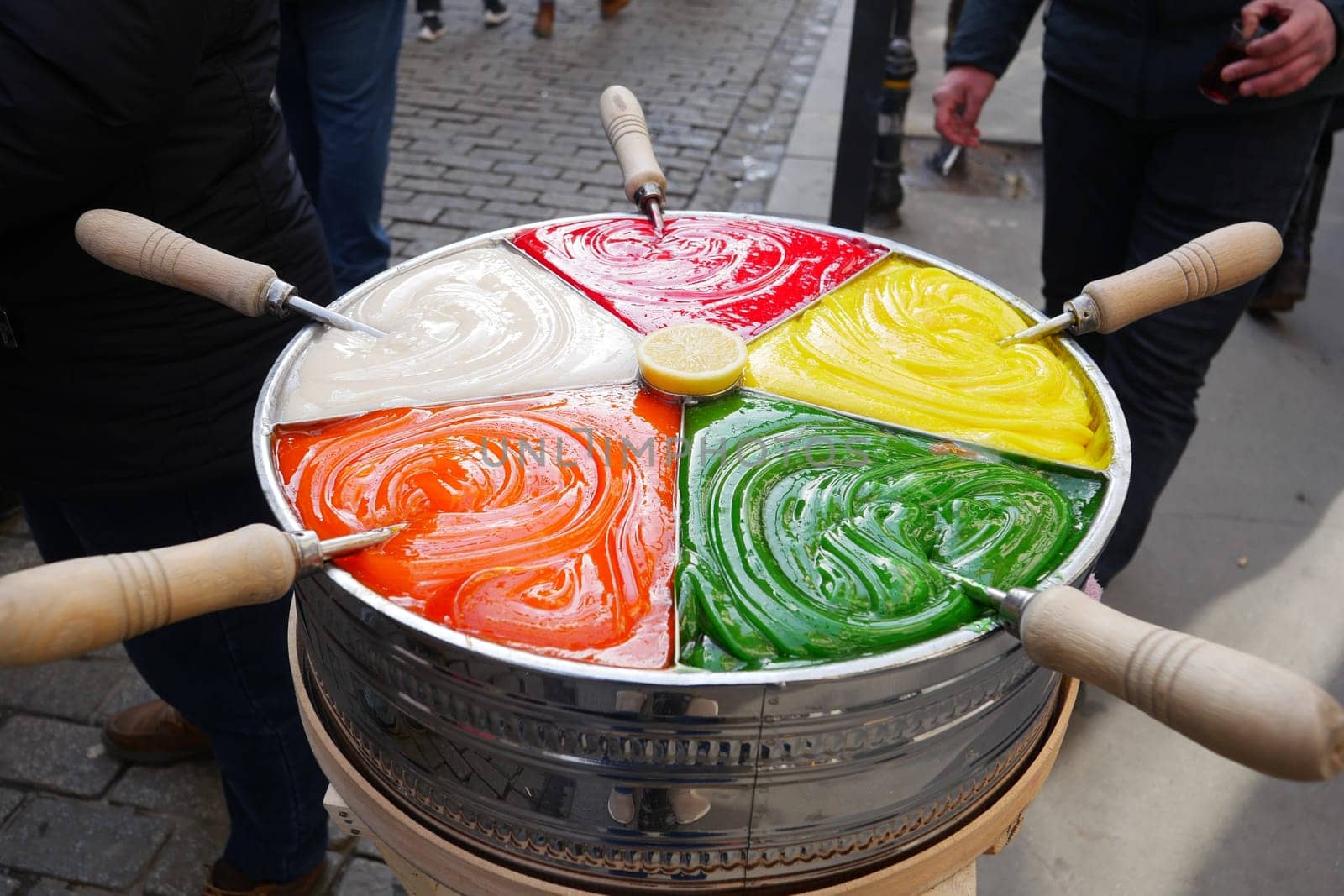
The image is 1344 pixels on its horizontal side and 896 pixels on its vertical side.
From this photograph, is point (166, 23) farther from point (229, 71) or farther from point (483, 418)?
point (483, 418)

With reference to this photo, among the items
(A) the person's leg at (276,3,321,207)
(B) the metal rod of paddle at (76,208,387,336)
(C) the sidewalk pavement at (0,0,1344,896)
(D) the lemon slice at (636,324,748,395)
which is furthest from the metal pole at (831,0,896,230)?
(B) the metal rod of paddle at (76,208,387,336)

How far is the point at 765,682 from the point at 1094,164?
2.27 metres

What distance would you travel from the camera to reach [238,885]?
7.89 ft

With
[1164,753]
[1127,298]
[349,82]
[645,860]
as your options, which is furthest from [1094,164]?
[349,82]

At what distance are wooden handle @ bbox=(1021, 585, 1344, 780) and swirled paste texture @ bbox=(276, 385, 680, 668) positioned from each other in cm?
45

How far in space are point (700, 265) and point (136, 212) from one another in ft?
3.28

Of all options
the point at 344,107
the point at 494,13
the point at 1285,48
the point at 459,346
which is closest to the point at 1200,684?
the point at 459,346

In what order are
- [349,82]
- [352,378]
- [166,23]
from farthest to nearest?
[349,82] → [352,378] → [166,23]

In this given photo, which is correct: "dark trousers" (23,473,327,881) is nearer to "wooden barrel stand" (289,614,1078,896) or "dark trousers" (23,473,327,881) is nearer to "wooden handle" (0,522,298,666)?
"wooden barrel stand" (289,614,1078,896)

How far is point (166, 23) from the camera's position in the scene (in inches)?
60.0

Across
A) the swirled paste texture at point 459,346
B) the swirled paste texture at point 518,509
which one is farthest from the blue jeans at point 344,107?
the swirled paste texture at point 518,509

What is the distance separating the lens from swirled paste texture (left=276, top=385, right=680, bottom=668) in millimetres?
1249

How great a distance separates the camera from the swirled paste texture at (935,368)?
1600 millimetres

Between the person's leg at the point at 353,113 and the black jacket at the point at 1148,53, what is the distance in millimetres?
2383
